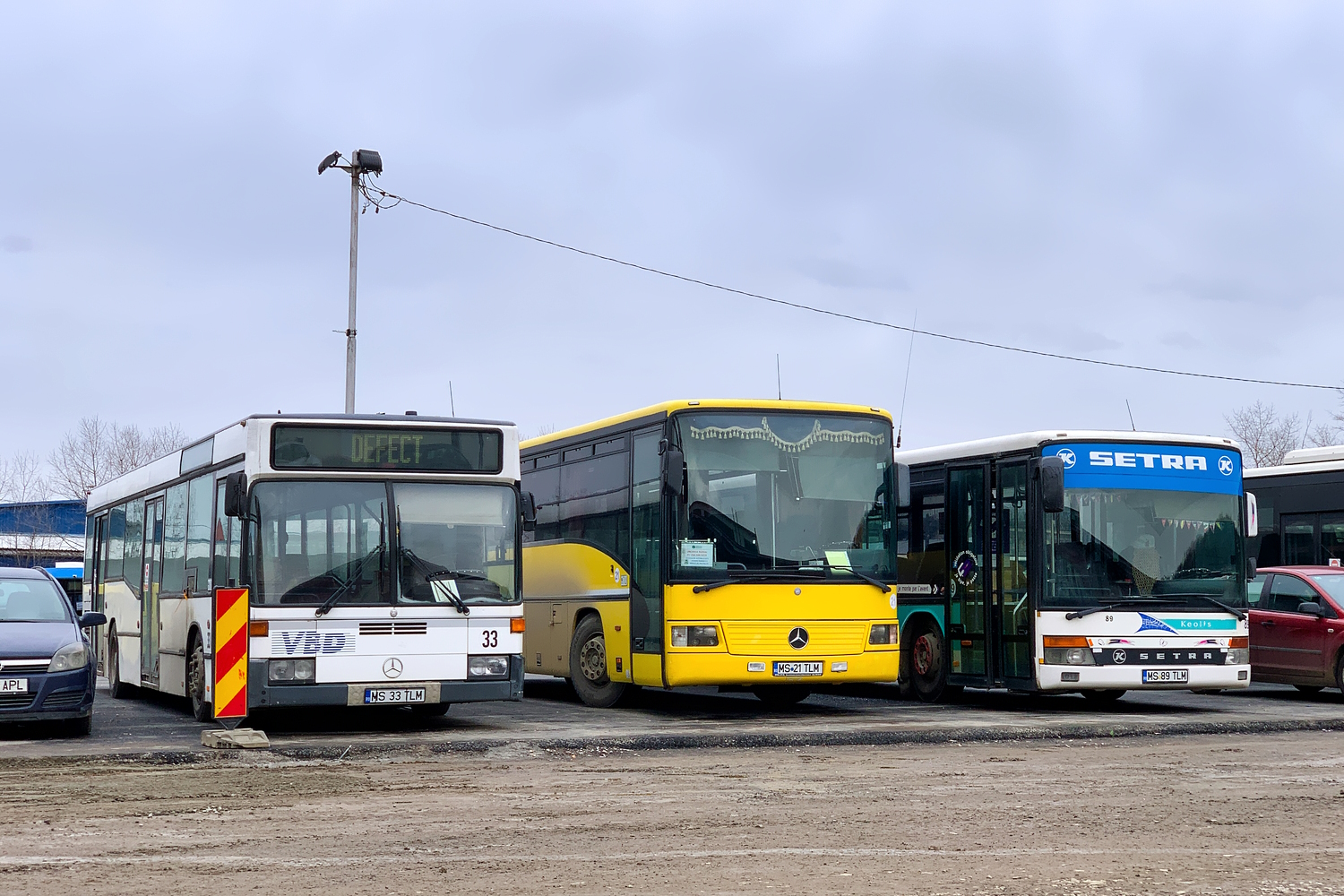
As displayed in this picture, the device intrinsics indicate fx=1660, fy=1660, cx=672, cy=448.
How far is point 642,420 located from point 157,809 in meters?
8.33

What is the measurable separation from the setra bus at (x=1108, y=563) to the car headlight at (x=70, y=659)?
814 centimetres

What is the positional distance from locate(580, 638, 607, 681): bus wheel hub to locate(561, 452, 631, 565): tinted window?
1109mm

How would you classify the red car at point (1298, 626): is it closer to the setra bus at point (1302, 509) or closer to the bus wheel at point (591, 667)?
the setra bus at point (1302, 509)

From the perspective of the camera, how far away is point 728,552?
1639 centimetres

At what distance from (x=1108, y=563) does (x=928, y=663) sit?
9.80 ft

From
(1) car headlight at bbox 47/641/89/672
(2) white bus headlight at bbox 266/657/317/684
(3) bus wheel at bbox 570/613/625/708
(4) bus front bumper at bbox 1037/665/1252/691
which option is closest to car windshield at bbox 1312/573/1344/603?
(4) bus front bumper at bbox 1037/665/1252/691

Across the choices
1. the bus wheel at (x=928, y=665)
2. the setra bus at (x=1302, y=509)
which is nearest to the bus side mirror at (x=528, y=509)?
the bus wheel at (x=928, y=665)

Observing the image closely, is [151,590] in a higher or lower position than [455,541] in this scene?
lower

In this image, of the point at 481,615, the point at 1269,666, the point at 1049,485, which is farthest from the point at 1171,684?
the point at 481,615

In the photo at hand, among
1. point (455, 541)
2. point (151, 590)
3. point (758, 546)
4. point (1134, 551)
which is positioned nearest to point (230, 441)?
point (455, 541)

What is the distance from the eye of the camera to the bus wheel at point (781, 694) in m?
19.5

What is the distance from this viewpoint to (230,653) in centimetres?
1415

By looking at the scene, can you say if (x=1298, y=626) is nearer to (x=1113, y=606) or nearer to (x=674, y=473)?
(x=1113, y=606)

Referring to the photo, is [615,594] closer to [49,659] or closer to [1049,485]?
[1049,485]
